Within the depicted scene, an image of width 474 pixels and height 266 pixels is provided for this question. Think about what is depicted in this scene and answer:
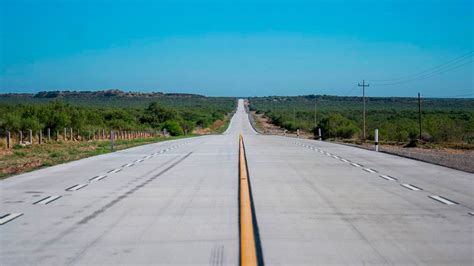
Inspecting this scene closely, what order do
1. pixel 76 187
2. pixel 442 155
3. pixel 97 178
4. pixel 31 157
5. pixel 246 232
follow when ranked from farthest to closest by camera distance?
pixel 442 155 → pixel 31 157 → pixel 97 178 → pixel 76 187 → pixel 246 232

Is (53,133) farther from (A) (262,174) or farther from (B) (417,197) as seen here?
(B) (417,197)

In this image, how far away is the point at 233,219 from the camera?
394 inches

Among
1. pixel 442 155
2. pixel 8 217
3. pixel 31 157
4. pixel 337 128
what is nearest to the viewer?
pixel 8 217

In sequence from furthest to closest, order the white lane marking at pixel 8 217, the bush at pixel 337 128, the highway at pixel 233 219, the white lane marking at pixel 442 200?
the bush at pixel 337 128 → the white lane marking at pixel 442 200 → the white lane marking at pixel 8 217 → the highway at pixel 233 219

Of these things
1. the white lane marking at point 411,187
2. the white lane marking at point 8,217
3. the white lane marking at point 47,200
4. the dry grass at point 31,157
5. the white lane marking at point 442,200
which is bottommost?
the dry grass at point 31,157

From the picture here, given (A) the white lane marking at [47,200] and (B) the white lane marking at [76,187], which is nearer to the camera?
(A) the white lane marking at [47,200]

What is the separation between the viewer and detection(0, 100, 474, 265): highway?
24.5 feet

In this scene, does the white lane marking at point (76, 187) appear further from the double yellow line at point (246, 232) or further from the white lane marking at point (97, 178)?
the double yellow line at point (246, 232)

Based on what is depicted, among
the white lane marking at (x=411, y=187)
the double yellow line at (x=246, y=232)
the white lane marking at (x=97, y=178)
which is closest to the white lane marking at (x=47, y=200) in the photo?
the white lane marking at (x=97, y=178)

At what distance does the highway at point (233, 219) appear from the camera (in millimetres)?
7461

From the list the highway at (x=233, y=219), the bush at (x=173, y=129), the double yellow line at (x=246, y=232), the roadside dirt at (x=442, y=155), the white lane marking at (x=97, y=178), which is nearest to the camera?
the double yellow line at (x=246, y=232)

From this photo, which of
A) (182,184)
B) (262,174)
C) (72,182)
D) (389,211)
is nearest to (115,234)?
(389,211)

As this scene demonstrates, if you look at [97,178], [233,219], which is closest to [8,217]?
[233,219]

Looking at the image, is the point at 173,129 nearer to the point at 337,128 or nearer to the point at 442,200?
the point at 337,128
